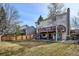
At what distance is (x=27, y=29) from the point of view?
2.51 meters

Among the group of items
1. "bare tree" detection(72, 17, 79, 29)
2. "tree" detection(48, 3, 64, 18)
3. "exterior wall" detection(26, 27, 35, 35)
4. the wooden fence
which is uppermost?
"tree" detection(48, 3, 64, 18)

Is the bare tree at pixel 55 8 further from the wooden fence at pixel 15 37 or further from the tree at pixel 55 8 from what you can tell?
the wooden fence at pixel 15 37

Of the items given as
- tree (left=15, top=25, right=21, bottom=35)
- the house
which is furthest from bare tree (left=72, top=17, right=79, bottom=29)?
tree (left=15, top=25, right=21, bottom=35)

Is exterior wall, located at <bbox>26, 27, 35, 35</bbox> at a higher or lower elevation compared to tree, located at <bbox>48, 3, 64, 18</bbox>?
lower

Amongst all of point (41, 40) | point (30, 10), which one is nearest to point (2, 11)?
point (30, 10)

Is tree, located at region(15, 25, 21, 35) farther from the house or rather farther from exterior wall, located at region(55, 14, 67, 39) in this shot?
exterior wall, located at region(55, 14, 67, 39)

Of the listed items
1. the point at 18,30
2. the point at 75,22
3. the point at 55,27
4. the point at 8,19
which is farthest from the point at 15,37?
the point at 75,22

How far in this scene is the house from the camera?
8.21ft

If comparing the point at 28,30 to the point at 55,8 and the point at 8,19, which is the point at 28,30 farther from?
the point at 55,8

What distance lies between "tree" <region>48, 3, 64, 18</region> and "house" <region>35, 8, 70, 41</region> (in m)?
0.03

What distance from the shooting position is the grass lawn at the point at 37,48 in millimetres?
2492

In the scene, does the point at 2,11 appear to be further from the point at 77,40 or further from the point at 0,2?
the point at 77,40

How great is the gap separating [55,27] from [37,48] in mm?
253

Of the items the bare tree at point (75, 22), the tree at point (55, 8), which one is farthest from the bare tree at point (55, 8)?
the bare tree at point (75, 22)
